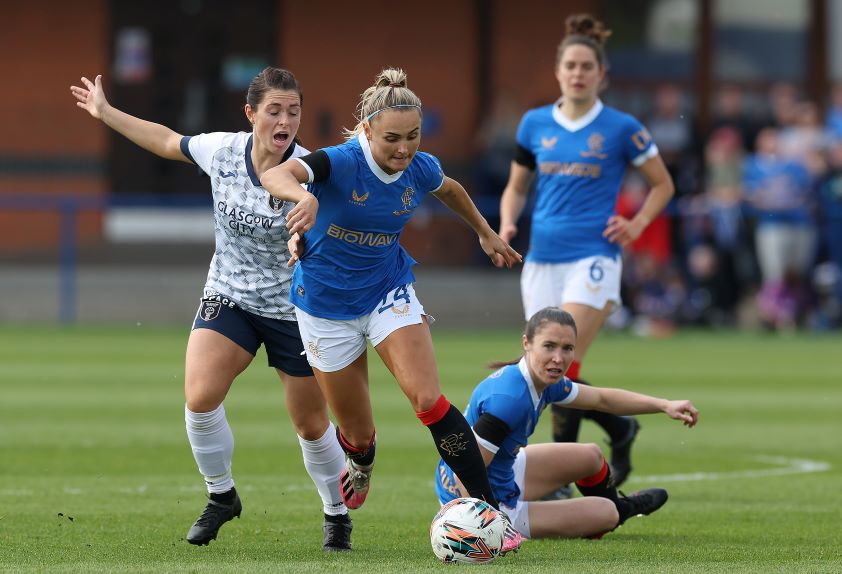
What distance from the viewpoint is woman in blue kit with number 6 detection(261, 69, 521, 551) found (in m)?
6.84

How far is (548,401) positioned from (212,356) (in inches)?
62.0

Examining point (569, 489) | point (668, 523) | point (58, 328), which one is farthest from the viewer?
point (58, 328)

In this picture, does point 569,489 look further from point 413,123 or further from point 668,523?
point 413,123

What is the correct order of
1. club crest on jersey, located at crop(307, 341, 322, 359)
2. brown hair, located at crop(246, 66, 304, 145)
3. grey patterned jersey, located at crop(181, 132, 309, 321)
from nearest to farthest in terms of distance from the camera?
1. club crest on jersey, located at crop(307, 341, 322, 359)
2. brown hair, located at crop(246, 66, 304, 145)
3. grey patterned jersey, located at crop(181, 132, 309, 321)

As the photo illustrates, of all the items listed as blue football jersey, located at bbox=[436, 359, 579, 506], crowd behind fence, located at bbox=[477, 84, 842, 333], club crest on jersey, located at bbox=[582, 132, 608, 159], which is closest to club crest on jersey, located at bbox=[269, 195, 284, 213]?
blue football jersey, located at bbox=[436, 359, 579, 506]

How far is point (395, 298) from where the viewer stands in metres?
7.05

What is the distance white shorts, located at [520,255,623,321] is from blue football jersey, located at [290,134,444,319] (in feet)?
7.55

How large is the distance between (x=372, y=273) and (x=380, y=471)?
10.7ft

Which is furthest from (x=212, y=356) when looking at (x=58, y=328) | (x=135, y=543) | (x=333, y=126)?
(x=333, y=126)

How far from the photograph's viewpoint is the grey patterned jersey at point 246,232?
734 centimetres

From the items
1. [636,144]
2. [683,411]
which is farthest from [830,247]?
[683,411]

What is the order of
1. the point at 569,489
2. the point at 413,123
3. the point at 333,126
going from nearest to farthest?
the point at 413,123
the point at 569,489
the point at 333,126

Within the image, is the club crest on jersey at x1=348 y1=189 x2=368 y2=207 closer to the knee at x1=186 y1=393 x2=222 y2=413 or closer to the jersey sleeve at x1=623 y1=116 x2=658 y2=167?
the knee at x1=186 y1=393 x2=222 y2=413

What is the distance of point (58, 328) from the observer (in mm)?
21234
